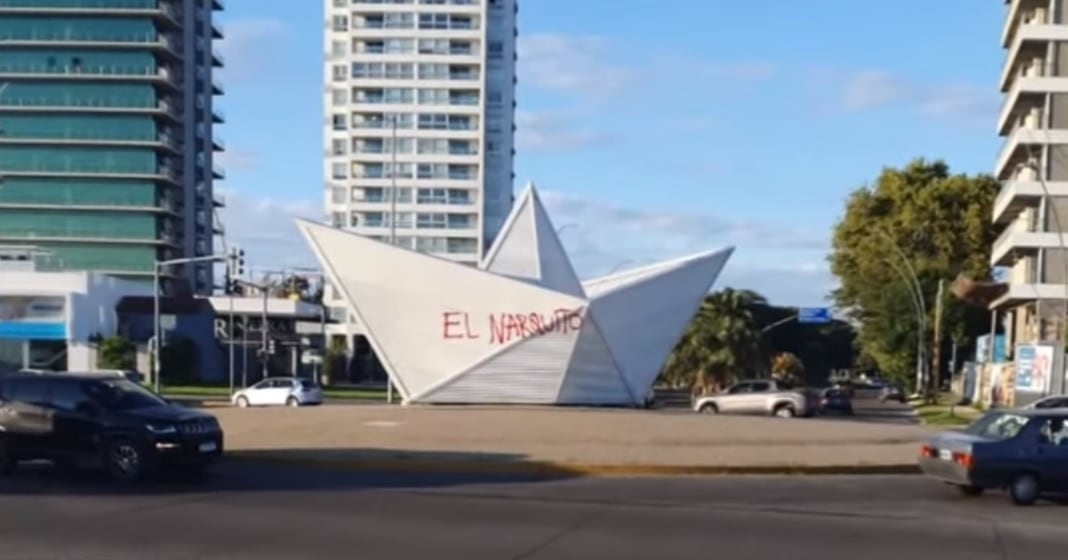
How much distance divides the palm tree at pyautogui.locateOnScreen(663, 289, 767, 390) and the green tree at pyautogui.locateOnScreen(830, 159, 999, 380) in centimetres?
1588

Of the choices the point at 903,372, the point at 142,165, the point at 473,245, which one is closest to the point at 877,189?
the point at 903,372

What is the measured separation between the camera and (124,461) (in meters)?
18.2

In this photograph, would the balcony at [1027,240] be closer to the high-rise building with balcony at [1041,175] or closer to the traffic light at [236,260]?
the high-rise building with balcony at [1041,175]

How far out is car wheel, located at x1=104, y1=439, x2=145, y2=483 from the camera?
1816 cm

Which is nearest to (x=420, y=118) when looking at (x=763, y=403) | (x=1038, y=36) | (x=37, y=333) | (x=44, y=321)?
(x=44, y=321)

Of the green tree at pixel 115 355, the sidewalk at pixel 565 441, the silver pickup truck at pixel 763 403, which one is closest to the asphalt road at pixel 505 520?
the sidewalk at pixel 565 441

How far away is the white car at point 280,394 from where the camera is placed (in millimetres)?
51844


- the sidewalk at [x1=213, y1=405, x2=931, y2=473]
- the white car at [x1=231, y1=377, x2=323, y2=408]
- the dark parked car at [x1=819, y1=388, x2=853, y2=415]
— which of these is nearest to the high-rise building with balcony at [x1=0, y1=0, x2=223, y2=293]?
the white car at [x1=231, y1=377, x2=323, y2=408]

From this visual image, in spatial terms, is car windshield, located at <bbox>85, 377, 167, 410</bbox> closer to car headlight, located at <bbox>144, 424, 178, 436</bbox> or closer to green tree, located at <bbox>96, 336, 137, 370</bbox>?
car headlight, located at <bbox>144, 424, 178, 436</bbox>

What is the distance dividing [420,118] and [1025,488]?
96613 mm

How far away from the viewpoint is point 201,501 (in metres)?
16.0

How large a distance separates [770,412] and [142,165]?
2609 inches

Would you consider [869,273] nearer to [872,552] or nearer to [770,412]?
[770,412]

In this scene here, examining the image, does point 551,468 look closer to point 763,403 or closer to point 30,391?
point 30,391
